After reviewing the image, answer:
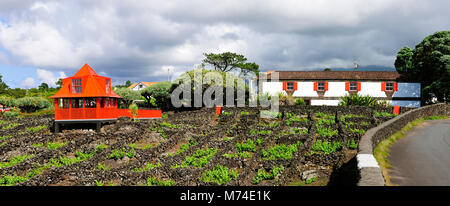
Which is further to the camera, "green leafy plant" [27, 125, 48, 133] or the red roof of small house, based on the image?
the red roof of small house


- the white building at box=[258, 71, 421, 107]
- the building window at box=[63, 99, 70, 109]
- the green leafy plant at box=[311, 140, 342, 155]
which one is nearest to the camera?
the green leafy plant at box=[311, 140, 342, 155]

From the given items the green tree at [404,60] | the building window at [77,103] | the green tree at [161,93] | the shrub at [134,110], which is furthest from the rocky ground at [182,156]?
the green tree at [404,60]

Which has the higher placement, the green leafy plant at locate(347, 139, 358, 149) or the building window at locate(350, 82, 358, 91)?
the building window at locate(350, 82, 358, 91)

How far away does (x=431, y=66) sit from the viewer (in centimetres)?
3425

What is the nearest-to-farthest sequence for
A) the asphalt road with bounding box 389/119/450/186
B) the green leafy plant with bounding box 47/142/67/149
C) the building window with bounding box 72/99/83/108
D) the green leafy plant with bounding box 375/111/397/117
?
the asphalt road with bounding box 389/119/450/186, the green leafy plant with bounding box 47/142/67/149, the building window with bounding box 72/99/83/108, the green leafy plant with bounding box 375/111/397/117

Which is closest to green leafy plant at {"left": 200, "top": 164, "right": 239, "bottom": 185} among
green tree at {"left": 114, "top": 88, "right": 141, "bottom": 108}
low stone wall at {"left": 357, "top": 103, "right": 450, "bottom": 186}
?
low stone wall at {"left": 357, "top": 103, "right": 450, "bottom": 186}

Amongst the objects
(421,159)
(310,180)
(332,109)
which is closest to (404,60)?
(332,109)

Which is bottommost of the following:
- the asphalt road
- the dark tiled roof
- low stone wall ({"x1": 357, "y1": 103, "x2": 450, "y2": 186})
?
the asphalt road

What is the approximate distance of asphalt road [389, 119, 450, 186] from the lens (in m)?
9.20

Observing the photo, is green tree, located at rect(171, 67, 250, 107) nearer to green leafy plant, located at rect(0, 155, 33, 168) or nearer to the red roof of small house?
the red roof of small house

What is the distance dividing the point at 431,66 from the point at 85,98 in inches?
1432

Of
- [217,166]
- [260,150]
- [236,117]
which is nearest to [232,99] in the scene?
[236,117]

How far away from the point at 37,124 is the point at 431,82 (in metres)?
41.8
